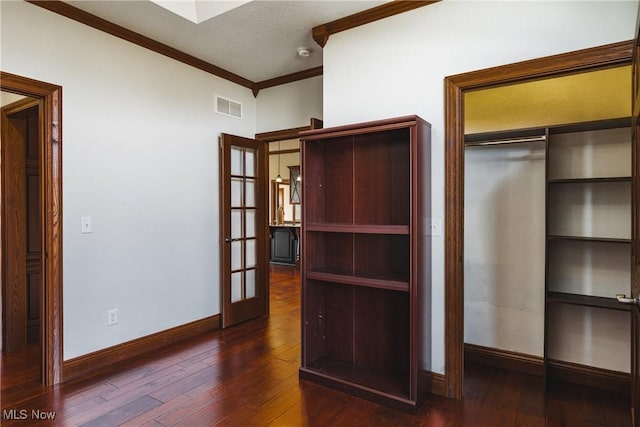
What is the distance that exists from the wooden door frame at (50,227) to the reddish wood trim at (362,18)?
2.02 m

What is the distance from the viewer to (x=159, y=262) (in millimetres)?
3393

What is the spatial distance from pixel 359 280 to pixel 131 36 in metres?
2.76

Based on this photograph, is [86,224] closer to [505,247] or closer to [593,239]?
[505,247]

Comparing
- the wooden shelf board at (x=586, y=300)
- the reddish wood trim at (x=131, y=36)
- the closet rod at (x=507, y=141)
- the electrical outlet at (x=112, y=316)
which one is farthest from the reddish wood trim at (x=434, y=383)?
the reddish wood trim at (x=131, y=36)

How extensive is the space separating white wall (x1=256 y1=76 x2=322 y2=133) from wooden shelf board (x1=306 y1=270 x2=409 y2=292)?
190cm

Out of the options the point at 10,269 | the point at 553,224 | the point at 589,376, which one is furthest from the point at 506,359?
the point at 10,269

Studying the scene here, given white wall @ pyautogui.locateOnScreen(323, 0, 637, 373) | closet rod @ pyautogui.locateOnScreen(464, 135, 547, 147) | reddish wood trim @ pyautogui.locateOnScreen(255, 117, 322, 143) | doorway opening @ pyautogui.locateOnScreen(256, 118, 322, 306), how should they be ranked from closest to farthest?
white wall @ pyautogui.locateOnScreen(323, 0, 637, 373) < closet rod @ pyautogui.locateOnScreen(464, 135, 547, 147) < reddish wood trim @ pyautogui.locateOnScreen(255, 117, 322, 143) < doorway opening @ pyautogui.locateOnScreen(256, 118, 322, 306)

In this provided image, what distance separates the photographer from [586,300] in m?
2.48

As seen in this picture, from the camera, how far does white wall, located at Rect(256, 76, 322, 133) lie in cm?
391

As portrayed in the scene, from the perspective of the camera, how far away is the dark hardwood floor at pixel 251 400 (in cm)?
218

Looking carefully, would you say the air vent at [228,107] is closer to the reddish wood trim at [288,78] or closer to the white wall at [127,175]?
the white wall at [127,175]

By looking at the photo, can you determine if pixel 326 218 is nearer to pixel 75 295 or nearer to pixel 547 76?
pixel 547 76

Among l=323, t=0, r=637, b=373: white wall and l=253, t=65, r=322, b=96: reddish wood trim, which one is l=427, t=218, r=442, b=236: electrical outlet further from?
l=253, t=65, r=322, b=96: reddish wood trim

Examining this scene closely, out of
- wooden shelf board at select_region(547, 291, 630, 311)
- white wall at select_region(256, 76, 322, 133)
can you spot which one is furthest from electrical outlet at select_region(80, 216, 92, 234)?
wooden shelf board at select_region(547, 291, 630, 311)
